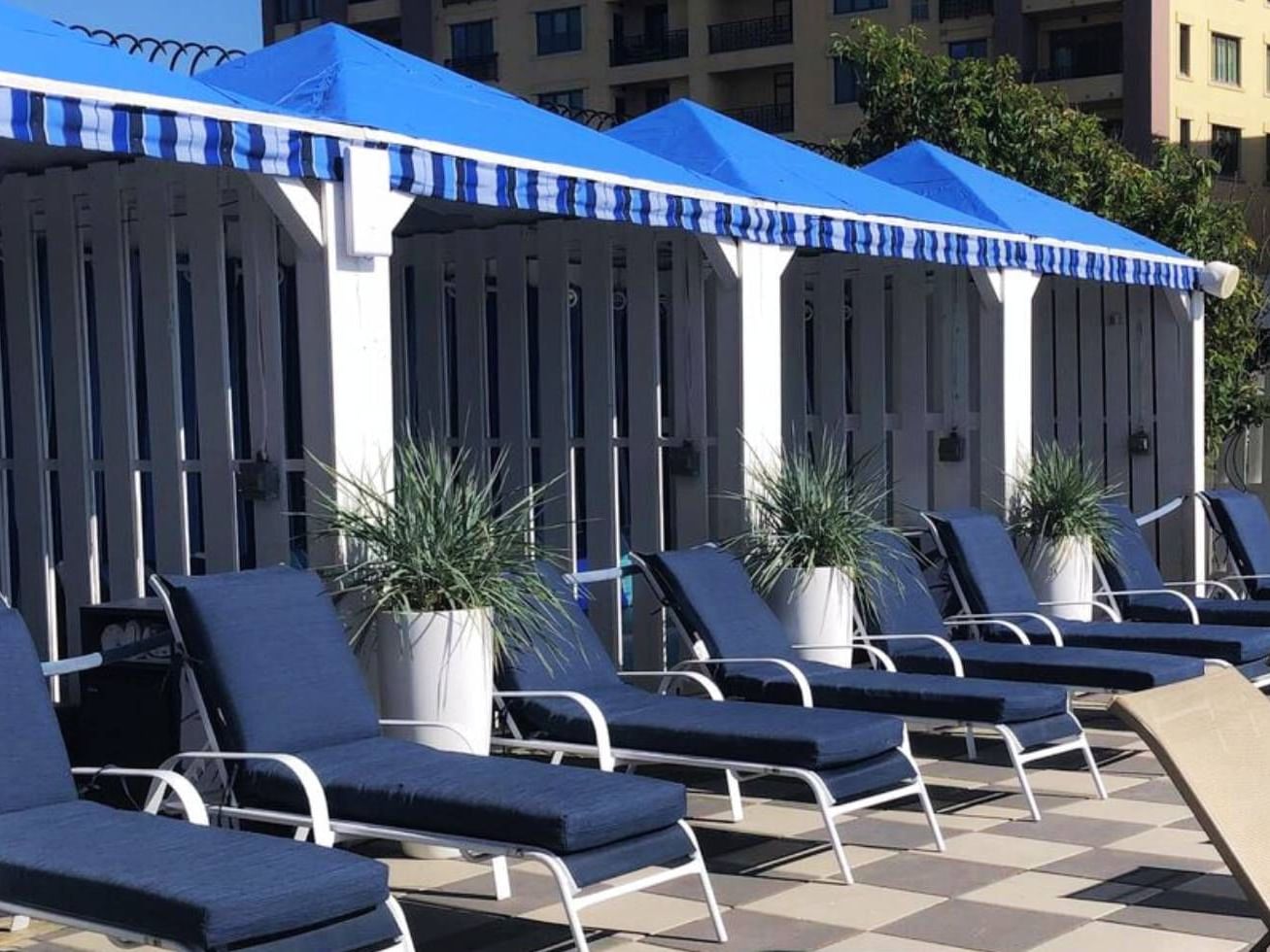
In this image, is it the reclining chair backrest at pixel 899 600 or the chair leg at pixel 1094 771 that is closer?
the chair leg at pixel 1094 771

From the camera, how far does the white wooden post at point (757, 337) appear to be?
8.30m

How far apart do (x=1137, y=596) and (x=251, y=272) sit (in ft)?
17.1

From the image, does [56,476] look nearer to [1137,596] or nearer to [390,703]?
[390,703]

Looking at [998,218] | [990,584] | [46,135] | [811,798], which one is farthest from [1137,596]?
[46,135]

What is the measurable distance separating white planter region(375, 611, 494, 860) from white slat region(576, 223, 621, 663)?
9.90 feet

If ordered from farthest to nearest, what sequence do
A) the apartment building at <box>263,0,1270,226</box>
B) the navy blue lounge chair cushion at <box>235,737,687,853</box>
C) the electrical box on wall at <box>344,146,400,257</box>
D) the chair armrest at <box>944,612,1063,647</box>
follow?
1. the apartment building at <box>263,0,1270,226</box>
2. the chair armrest at <box>944,612,1063,647</box>
3. the electrical box on wall at <box>344,146,400,257</box>
4. the navy blue lounge chair cushion at <box>235,737,687,853</box>

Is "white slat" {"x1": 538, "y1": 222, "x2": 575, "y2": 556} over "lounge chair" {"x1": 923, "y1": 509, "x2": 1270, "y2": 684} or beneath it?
over

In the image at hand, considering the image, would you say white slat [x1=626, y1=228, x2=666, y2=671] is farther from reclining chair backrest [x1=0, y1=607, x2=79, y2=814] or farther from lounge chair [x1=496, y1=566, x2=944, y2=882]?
reclining chair backrest [x1=0, y1=607, x2=79, y2=814]

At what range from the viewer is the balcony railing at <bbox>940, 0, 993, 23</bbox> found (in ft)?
141

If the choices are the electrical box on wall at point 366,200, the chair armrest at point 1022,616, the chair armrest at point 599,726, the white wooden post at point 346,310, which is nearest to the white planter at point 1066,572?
the chair armrest at point 1022,616

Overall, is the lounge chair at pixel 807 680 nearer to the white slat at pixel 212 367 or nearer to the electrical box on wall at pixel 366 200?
the white slat at pixel 212 367

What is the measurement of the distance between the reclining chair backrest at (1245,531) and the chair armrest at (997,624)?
2620 millimetres

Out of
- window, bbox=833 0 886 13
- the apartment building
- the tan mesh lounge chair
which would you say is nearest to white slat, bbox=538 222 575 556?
the tan mesh lounge chair

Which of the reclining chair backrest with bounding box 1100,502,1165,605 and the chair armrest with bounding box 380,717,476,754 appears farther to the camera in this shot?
the reclining chair backrest with bounding box 1100,502,1165,605
